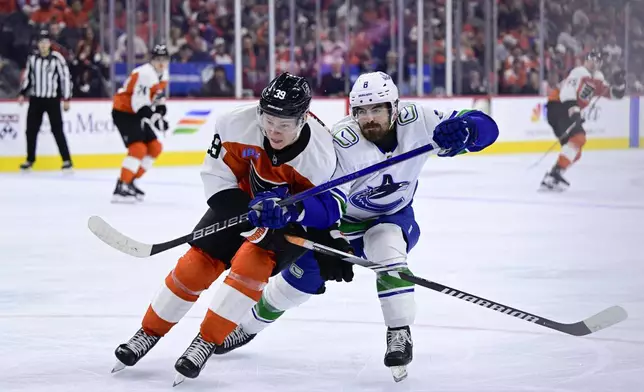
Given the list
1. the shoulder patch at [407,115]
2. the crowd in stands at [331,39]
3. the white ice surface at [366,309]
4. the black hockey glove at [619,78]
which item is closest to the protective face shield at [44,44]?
the crowd in stands at [331,39]

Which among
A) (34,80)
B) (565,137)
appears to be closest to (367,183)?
(565,137)

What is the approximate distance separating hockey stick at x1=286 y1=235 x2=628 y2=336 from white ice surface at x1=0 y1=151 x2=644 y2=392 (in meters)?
0.12

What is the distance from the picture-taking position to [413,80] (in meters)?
13.3

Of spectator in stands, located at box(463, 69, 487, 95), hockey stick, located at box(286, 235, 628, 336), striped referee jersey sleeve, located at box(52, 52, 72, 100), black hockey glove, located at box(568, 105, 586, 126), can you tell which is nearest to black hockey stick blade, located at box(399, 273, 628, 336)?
hockey stick, located at box(286, 235, 628, 336)

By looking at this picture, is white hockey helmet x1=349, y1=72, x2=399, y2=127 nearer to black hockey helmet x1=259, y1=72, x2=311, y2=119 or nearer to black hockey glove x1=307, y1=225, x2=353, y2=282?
black hockey helmet x1=259, y1=72, x2=311, y2=119

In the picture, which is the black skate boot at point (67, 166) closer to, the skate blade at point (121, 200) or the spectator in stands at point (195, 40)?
the spectator in stands at point (195, 40)

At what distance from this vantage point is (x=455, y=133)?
10.3 ft

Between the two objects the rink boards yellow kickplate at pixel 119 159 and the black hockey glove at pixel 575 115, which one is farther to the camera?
the rink boards yellow kickplate at pixel 119 159

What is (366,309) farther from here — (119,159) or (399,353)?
(119,159)

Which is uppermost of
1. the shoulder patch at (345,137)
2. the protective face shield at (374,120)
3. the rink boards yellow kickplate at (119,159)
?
the protective face shield at (374,120)

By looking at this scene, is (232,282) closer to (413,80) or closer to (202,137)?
(202,137)

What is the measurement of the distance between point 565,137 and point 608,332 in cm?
615

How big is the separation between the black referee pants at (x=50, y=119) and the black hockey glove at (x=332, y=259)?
7.72 m

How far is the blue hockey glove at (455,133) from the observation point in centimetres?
313
